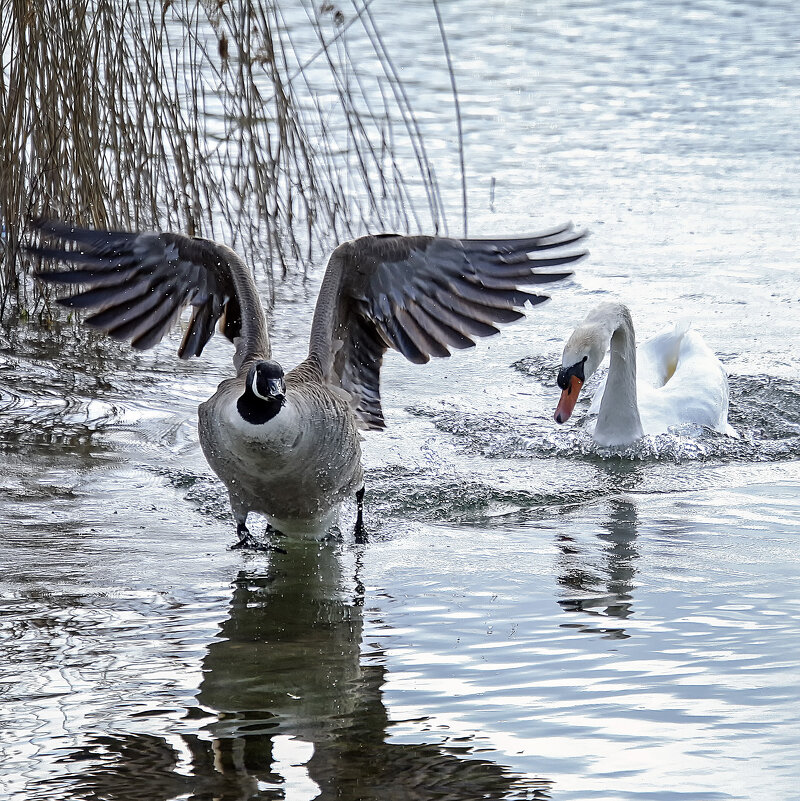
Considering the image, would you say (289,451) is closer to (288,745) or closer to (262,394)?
(262,394)

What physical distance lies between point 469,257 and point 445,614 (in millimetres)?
1809

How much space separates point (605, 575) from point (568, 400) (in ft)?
5.59

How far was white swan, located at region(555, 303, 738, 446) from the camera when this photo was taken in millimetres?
6832

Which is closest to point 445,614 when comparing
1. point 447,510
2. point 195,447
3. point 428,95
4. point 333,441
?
point 333,441

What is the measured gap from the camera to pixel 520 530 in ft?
19.0

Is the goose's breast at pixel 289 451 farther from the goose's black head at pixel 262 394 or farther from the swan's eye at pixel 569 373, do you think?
the swan's eye at pixel 569 373

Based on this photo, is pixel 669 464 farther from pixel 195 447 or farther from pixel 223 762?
pixel 223 762

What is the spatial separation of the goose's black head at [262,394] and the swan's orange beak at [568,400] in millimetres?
2086

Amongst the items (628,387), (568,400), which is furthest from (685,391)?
(568,400)

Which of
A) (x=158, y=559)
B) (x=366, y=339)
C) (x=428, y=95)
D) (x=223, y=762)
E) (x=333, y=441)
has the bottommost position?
(x=223, y=762)

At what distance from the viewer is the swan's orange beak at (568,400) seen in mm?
6523

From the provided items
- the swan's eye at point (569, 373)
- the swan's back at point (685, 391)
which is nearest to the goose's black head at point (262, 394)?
the swan's eye at point (569, 373)

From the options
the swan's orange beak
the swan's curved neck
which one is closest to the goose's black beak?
the swan's orange beak

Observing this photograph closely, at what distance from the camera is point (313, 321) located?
579cm
